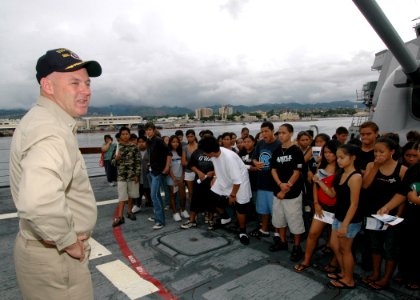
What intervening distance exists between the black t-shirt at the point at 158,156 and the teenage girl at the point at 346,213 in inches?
126

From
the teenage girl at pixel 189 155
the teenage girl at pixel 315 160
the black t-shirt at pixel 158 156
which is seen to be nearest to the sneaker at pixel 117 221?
the black t-shirt at pixel 158 156

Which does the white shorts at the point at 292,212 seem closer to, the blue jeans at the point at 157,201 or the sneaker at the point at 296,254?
the sneaker at the point at 296,254

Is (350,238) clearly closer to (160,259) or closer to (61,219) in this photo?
(160,259)

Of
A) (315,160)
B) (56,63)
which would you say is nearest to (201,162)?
(315,160)

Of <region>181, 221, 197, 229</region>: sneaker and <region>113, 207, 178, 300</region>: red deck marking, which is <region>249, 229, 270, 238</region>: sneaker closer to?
<region>181, 221, 197, 229</region>: sneaker

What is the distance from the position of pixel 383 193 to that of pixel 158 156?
12.3 feet

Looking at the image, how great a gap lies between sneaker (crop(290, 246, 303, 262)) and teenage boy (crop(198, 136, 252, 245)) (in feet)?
2.53

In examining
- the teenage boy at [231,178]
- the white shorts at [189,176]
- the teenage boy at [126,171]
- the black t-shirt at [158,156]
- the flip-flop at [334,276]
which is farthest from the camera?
the white shorts at [189,176]

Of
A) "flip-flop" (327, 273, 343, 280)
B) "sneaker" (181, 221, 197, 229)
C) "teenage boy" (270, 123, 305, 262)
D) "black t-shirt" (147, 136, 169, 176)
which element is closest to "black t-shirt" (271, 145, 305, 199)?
"teenage boy" (270, 123, 305, 262)

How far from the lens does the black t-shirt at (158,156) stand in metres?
5.46

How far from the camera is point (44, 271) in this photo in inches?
62.5

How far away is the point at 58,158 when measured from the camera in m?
1.41

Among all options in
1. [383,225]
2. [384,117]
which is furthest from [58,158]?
[384,117]

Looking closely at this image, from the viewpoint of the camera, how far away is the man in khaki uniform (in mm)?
1345
